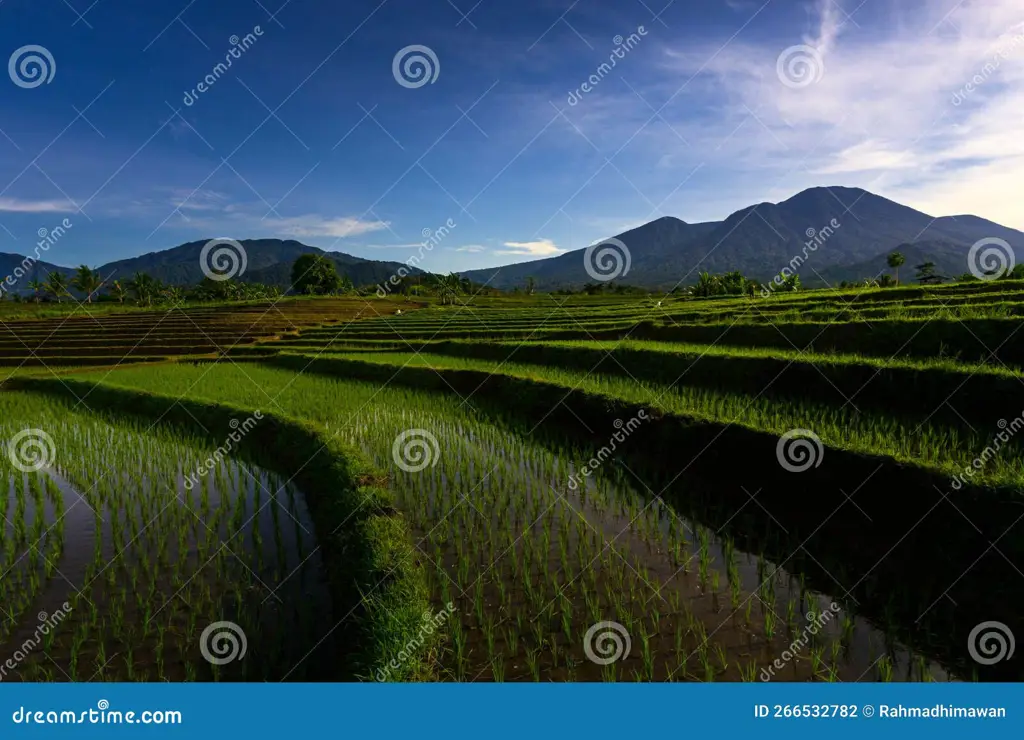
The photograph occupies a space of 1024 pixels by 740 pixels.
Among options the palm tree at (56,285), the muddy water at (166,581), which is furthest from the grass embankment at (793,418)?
the palm tree at (56,285)

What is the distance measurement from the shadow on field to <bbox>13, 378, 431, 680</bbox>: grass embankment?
3.55 m

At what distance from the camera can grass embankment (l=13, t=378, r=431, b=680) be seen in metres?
4.11

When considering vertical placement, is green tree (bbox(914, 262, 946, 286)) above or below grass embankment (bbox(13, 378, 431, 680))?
above

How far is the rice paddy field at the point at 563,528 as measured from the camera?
419cm

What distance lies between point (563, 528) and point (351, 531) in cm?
231

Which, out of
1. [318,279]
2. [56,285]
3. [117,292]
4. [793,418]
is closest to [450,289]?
[318,279]

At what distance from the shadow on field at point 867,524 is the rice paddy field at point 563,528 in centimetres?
3

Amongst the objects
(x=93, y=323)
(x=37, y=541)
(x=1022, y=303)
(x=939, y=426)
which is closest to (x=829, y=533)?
(x=939, y=426)

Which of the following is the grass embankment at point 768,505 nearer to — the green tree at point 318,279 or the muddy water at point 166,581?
the muddy water at point 166,581

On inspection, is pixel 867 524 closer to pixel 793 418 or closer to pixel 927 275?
pixel 793 418

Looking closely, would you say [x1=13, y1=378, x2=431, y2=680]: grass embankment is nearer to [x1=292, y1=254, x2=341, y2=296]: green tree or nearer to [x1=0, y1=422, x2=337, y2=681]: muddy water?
[x1=0, y1=422, x2=337, y2=681]: muddy water

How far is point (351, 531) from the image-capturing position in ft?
19.6

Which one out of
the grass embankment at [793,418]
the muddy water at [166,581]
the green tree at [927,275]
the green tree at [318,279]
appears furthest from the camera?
the green tree at [318,279]

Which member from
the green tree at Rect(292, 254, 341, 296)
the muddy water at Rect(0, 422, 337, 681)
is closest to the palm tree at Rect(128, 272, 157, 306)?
the green tree at Rect(292, 254, 341, 296)
